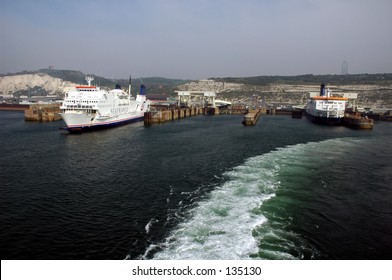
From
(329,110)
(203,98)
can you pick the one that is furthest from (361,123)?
(203,98)

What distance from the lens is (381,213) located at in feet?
71.1

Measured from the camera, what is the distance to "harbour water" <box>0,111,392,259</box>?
16547 millimetres

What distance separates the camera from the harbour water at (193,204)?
16.5 metres

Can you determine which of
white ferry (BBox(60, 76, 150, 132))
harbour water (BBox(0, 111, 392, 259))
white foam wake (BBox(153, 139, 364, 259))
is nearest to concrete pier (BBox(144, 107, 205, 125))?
white ferry (BBox(60, 76, 150, 132))

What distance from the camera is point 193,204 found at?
22531 millimetres

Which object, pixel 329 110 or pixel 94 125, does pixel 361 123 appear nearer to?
pixel 329 110

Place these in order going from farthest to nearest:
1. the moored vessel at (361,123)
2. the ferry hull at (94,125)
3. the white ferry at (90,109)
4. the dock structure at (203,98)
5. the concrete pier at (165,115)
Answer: the dock structure at (203,98), the concrete pier at (165,115), the moored vessel at (361,123), the white ferry at (90,109), the ferry hull at (94,125)

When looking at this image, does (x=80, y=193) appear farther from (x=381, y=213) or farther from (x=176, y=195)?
(x=381, y=213)

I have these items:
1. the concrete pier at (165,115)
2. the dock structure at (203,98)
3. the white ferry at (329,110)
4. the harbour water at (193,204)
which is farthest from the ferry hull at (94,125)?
the dock structure at (203,98)

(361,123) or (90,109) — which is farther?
(361,123)

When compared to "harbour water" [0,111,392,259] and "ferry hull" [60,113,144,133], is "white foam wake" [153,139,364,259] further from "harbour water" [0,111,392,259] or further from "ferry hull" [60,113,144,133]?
"ferry hull" [60,113,144,133]

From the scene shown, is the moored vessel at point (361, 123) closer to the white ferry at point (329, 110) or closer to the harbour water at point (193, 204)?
the white ferry at point (329, 110)

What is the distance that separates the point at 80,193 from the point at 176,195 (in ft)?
25.7
